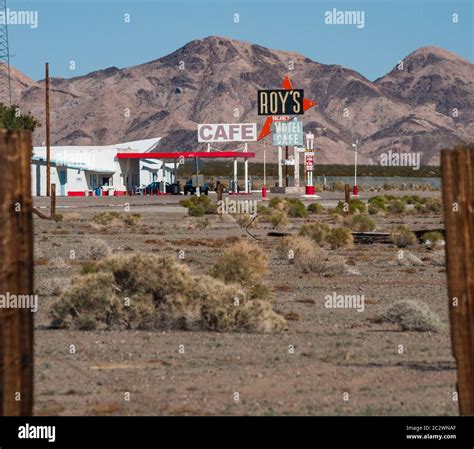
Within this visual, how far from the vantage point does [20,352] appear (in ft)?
25.9

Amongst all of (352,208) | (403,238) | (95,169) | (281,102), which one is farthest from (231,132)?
(403,238)

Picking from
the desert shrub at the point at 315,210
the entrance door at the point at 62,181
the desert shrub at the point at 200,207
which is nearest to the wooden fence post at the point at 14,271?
the desert shrub at the point at 200,207

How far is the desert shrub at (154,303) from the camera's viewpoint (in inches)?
592

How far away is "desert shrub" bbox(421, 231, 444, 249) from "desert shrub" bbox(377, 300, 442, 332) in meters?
16.0

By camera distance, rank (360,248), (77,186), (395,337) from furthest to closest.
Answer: (77,186) < (360,248) < (395,337)

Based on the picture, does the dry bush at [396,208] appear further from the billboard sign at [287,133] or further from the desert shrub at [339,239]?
the billboard sign at [287,133]

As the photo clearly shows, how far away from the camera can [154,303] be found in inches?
614

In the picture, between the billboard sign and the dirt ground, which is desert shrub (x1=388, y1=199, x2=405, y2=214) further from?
the dirt ground

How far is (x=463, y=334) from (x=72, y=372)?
15.8 feet

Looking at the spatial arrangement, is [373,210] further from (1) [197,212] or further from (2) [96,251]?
(2) [96,251]

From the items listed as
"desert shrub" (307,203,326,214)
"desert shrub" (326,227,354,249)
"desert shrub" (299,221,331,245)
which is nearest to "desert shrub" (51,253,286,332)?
"desert shrub" (326,227,354,249)

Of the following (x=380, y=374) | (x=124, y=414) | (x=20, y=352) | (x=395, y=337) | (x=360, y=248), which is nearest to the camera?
(x=20, y=352)
